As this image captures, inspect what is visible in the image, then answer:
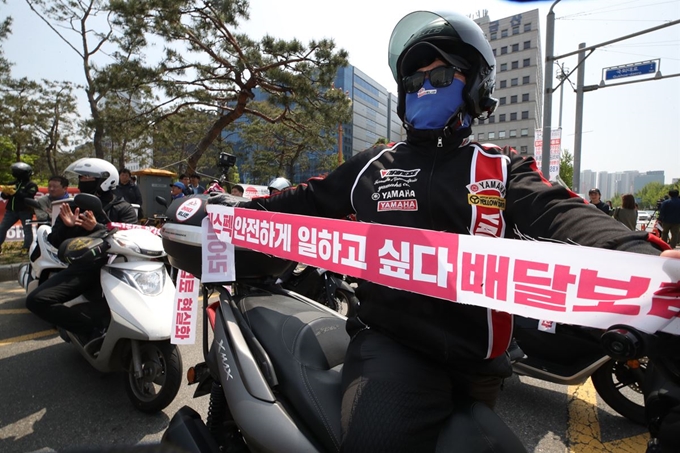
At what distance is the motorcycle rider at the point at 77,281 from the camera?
8.71 ft

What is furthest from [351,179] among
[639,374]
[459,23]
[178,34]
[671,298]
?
[178,34]

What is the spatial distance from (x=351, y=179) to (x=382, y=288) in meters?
0.49

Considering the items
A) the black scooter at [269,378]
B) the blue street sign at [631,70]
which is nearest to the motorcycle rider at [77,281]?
the black scooter at [269,378]

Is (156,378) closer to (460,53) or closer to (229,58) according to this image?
(460,53)

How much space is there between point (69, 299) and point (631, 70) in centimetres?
1428

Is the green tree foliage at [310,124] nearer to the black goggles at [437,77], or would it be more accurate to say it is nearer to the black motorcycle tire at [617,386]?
the black motorcycle tire at [617,386]

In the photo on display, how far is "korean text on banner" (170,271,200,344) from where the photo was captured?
2092 millimetres

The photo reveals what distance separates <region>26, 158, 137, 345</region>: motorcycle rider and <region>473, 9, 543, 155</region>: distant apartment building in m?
63.9

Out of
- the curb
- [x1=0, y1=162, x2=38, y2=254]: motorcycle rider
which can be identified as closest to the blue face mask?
the curb

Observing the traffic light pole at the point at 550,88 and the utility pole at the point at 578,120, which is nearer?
the traffic light pole at the point at 550,88

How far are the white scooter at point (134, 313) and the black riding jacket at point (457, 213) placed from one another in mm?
1604

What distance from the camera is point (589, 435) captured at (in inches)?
94.5

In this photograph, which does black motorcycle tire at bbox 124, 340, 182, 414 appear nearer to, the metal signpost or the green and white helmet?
the green and white helmet

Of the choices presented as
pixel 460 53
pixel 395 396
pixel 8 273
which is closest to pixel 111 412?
pixel 395 396
